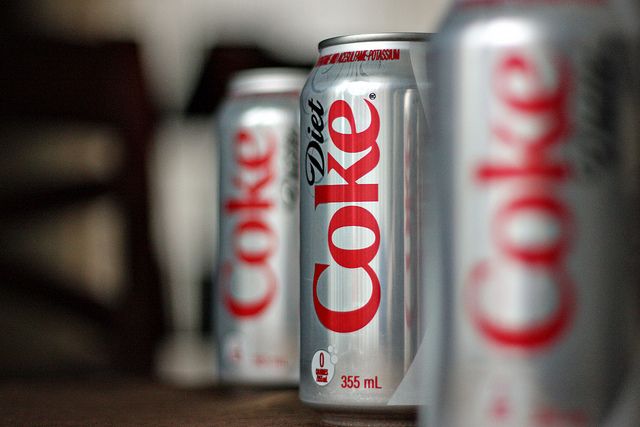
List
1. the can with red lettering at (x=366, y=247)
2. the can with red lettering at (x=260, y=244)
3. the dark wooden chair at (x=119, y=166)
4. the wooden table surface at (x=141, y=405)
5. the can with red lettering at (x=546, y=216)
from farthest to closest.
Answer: the dark wooden chair at (x=119, y=166)
the can with red lettering at (x=260, y=244)
the wooden table surface at (x=141, y=405)
the can with red lettering at (x=366, y=247)
the can with red lettering at (x=546, y=216)

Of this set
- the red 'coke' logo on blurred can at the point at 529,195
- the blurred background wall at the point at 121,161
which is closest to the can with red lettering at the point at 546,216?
the red 'coke' logo on blurred can at the point at 529,195

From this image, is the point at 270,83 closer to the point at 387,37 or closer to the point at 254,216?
the point at 254,216

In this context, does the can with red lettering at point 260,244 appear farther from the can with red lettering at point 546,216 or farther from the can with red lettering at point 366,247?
the can with red lettering at point 546,216

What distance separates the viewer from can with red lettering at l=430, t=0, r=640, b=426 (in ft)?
2.00

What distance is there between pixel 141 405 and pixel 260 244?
20 cm

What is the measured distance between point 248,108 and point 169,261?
3.67 feet

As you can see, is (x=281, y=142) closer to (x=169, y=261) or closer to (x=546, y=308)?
(x=546, y=308)

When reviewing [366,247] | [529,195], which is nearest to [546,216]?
[529,195]

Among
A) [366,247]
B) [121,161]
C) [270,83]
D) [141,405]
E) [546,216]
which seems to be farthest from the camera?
[121,161]

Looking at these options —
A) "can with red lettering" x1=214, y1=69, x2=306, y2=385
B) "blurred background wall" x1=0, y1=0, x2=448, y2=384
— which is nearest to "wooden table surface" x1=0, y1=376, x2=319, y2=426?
"can with red lettering" x1=214, y1=69, x2=306, y2=385

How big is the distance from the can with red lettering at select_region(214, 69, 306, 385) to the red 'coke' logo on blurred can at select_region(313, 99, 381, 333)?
0.29 metres

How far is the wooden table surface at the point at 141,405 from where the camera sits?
91 cm

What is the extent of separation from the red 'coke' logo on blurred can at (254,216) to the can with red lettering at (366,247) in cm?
28

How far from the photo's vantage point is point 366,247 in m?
0.81
